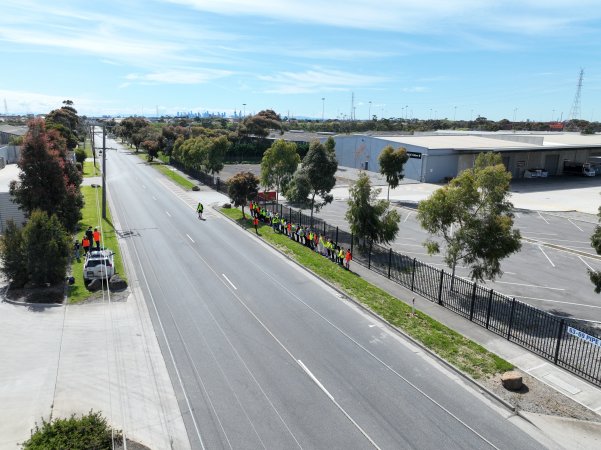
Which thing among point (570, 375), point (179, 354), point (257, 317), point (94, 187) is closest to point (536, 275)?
point (570, 375)

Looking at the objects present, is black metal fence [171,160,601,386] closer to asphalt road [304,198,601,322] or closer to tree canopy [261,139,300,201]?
asphalt road [304,198,601,322]

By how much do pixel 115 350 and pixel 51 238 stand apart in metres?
8.10

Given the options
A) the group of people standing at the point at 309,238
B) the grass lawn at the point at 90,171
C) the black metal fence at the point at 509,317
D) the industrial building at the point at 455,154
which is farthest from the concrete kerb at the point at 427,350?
the grass lawn at the point at 90,171

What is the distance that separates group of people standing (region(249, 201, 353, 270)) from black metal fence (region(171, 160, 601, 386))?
51.1 inches

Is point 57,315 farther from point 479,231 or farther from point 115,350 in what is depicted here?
point 479,231

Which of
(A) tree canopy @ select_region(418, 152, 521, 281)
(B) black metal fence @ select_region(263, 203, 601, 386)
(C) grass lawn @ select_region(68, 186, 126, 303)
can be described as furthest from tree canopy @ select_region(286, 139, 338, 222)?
(C) grass lawn @ select_region(68, 186, 126, 303)

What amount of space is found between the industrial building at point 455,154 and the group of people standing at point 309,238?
32.6 m

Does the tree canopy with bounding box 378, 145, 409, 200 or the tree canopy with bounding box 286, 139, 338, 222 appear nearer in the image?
the tree canopy with bounding box 286, 139, 338, 222

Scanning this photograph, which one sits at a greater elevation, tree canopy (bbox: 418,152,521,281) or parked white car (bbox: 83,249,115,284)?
tree canopy (bbox: 418,152,521,281)

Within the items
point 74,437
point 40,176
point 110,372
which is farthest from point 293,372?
point 40,176

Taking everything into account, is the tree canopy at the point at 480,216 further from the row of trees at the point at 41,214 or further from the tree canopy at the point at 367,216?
the row of trees at the point at 41,214

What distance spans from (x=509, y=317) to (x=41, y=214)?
21.1 meters

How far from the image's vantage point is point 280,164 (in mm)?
38531

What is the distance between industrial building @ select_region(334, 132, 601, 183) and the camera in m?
63.2
